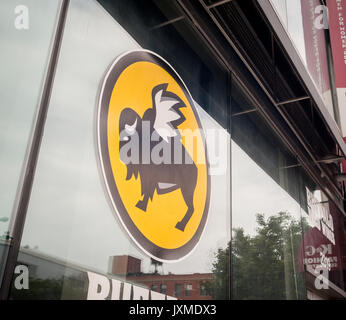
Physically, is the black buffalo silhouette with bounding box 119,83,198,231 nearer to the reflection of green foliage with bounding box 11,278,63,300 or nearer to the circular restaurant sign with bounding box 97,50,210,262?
the circular restaurant sign with bounding box 97,50,210,262

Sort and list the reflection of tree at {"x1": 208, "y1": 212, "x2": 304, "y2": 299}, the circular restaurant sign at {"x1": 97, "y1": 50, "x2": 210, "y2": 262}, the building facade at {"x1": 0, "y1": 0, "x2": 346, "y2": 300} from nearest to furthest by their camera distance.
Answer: the building facade at {"x1": 0, "y1": 0, "x2": 346, "y2": 300}, the circular restaurant sign at {"x1": 97, "y1": 50, "x2": 210, "y2": 262}, the reflection of tree at {"x1": 208, "y1": 212, "x2": 304, "y2": 299}

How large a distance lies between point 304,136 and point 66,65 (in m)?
4.07

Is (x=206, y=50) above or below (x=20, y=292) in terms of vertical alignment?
above

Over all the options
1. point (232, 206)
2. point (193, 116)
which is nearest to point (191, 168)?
point (193, 116)

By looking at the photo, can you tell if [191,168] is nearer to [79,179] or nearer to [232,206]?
[232,206]

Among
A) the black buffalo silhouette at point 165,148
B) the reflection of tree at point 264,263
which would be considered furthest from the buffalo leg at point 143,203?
the reflection of tree at point 264,263

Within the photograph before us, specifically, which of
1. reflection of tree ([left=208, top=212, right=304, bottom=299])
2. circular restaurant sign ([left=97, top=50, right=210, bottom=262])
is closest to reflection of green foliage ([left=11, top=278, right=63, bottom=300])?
circular restaurant sign ([left=97, top=50, right=210, bottom=262])

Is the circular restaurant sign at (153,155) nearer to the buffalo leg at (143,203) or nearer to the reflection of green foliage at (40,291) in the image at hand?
the buffalo leg at (143,203)

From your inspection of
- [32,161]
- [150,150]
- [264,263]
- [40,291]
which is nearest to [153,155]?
[150,150]

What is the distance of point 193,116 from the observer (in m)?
→ 2.74

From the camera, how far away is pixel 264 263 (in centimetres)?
342

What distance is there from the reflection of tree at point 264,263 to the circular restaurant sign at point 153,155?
0.48 metres

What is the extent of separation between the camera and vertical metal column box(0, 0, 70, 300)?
4.27 feet

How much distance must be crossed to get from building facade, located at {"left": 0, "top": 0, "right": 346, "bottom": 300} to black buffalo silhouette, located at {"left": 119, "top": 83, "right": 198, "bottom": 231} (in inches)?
0.4
